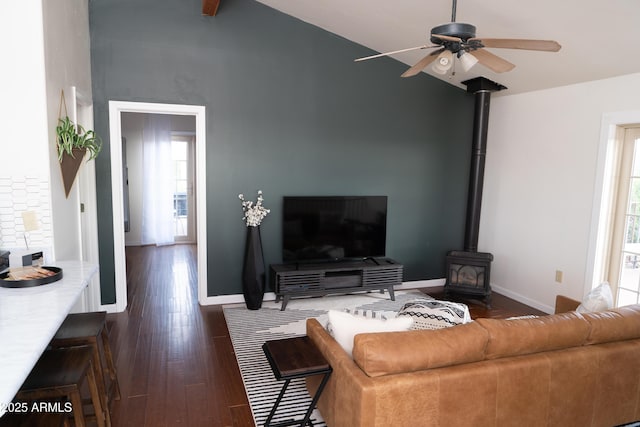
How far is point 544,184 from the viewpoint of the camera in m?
4.75

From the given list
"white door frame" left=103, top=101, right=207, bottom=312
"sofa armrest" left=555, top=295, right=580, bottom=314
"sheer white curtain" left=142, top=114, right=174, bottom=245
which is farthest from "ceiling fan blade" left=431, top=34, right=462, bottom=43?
"sheer white curtain" left=142, top=114, right=174, bottom=245

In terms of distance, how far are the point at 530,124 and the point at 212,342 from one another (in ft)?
14.0

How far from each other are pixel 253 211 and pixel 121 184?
1.38 metres

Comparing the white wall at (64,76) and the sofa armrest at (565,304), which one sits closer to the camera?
the white wall at (64,76)

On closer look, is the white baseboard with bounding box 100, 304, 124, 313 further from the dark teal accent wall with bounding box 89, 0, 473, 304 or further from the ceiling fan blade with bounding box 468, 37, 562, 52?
the ceiling fan blade with bounding box 468, 37, 562, 52

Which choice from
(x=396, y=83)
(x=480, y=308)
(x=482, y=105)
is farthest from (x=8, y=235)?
(x=482, y=105)

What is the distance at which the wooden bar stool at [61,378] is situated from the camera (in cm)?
176

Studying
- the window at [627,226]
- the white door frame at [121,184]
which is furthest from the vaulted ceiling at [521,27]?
the white door frame at [121,184]

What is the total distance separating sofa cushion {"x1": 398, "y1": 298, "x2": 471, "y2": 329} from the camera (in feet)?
7.84

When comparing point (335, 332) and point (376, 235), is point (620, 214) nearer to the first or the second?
point (376, 235)

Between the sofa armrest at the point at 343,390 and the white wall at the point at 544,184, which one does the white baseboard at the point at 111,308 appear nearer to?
the sofa armrest at the point at 343,390

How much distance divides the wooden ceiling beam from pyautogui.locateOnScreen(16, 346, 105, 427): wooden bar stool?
10.7 feet

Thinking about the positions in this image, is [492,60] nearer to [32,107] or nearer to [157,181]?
[32,107]

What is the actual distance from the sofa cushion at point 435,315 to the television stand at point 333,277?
218 cm
